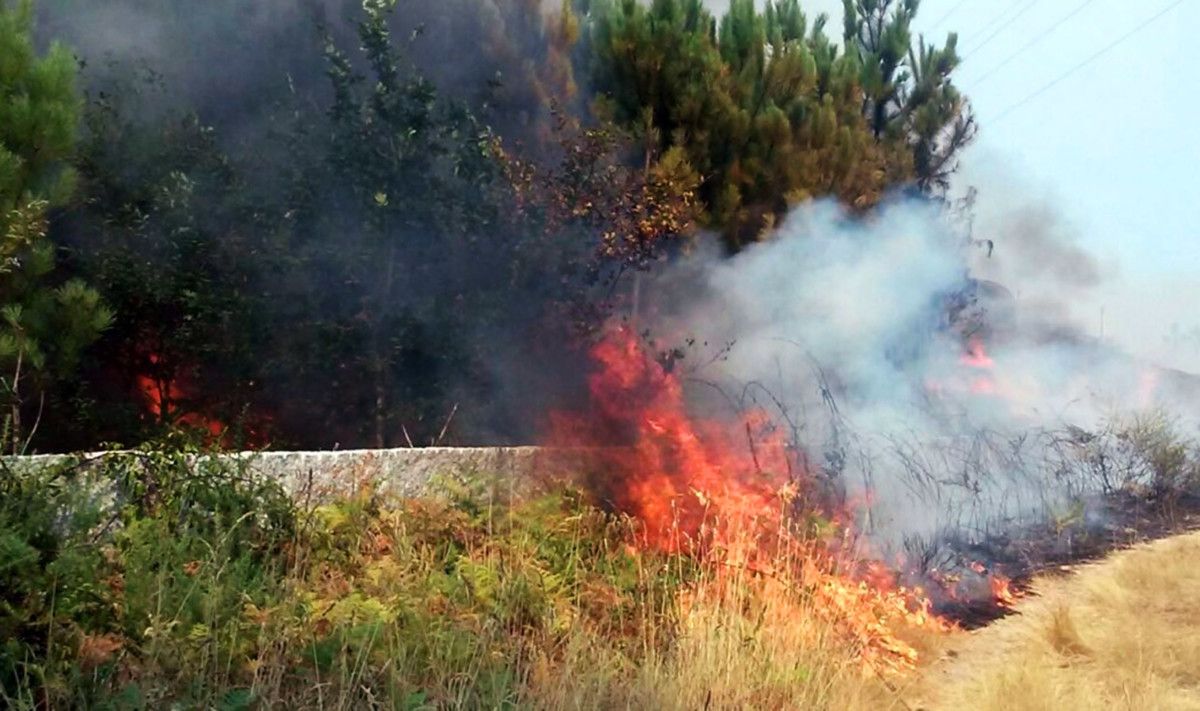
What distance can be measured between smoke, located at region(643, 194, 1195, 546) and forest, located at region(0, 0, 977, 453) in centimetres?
84

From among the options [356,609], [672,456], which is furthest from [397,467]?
[356,609]

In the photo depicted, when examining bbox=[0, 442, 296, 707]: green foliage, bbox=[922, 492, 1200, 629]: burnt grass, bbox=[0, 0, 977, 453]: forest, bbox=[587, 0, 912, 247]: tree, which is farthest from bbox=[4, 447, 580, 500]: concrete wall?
bbox=[587, 0, 912, 247]: tree

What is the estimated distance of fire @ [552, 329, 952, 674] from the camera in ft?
20.1

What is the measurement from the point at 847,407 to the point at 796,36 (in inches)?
266

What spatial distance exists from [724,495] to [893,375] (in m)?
3.42

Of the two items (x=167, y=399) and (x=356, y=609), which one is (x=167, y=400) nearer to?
(x=167, y=399)

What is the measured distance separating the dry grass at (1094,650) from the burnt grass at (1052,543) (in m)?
0.35

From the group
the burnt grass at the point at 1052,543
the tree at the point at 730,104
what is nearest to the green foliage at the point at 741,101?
the tree at the point at 730,104

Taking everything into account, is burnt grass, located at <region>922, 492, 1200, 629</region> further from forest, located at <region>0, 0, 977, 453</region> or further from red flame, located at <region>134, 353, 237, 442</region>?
red flame, located at <region>134, 353, 237, 442</region>

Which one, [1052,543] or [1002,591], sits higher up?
[1052,543]

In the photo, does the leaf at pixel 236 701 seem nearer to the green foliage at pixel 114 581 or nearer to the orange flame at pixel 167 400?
the green foliage at pixel 114 581

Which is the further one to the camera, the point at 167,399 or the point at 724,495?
the point at 167,399

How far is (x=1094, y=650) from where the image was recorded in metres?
6.14

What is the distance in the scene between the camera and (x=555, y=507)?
6871 millimetres
